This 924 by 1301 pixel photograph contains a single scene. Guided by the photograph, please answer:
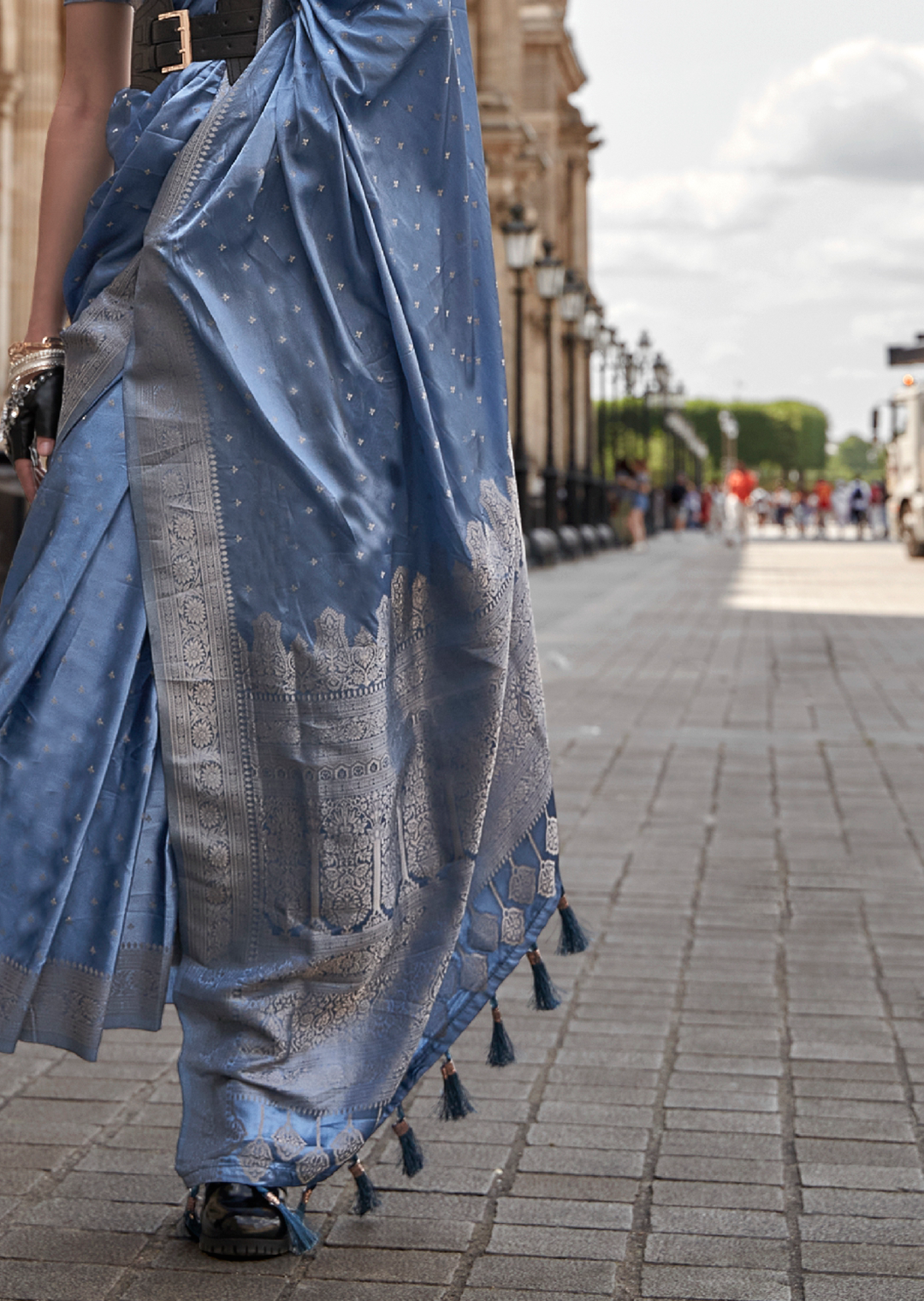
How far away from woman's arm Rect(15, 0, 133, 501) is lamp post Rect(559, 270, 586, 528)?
2719 centimetres

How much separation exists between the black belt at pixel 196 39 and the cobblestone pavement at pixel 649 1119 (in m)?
1.63

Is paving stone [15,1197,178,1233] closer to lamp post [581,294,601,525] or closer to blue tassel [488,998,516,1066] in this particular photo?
blue tassel [488,998,516,1066]

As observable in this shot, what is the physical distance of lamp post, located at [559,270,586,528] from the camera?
2995 centimetres

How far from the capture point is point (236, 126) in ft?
7.93

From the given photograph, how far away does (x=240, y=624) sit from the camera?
2398mm

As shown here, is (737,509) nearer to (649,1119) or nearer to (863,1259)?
(649,1119)

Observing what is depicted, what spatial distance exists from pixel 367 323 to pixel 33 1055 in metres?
1.82

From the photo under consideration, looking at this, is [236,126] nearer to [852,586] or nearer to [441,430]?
[441,430]

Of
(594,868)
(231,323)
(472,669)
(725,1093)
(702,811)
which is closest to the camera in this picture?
(231,323)

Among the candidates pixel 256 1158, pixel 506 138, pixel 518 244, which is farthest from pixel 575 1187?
pixel 506 138

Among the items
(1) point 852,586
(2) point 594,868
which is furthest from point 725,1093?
(1) point 852,586

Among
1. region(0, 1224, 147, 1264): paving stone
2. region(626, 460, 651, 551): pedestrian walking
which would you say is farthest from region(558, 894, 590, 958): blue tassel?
region(626, 460, 651, 551): pedestrian walking

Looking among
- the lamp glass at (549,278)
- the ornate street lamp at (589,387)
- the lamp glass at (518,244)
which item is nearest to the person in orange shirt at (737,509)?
the ornate street lamp at (589,387)

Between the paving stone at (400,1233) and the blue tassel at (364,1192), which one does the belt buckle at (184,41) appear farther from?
the paving stone at (400,1233)
